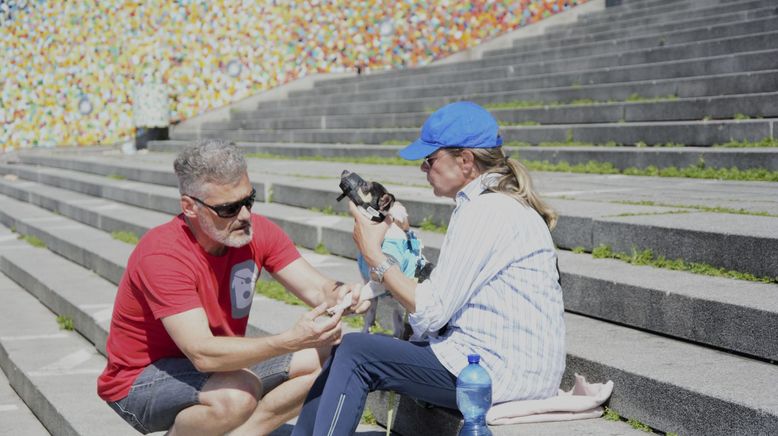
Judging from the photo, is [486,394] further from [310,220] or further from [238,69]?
[238,69]

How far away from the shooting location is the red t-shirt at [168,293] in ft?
11.0

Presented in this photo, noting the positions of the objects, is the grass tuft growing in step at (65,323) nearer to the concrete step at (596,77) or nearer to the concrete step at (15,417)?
the concrete step at (15,417)

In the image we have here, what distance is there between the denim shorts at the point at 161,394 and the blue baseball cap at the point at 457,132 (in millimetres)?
999

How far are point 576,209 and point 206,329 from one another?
8.18ft

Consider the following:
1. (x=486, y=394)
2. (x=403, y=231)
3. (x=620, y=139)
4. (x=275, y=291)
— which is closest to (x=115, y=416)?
(x=275, y=291)

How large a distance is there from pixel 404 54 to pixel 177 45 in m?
3.93

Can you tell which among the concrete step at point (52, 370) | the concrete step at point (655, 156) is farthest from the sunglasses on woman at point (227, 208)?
the concrete step at point (655, 156)

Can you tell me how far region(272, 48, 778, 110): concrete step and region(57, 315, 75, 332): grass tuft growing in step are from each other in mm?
5552

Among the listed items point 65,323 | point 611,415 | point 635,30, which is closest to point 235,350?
point 611,415

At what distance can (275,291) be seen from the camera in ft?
18.7

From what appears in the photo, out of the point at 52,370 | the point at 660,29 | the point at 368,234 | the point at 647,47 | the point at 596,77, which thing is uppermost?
the point at 660,29

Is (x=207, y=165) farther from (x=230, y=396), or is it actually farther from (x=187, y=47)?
(x=187, y=47)

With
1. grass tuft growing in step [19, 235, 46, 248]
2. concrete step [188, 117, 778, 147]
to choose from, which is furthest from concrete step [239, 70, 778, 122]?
grass tuft growing in step [19, 235, 46, 248]

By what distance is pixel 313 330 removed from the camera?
3.21 metres
